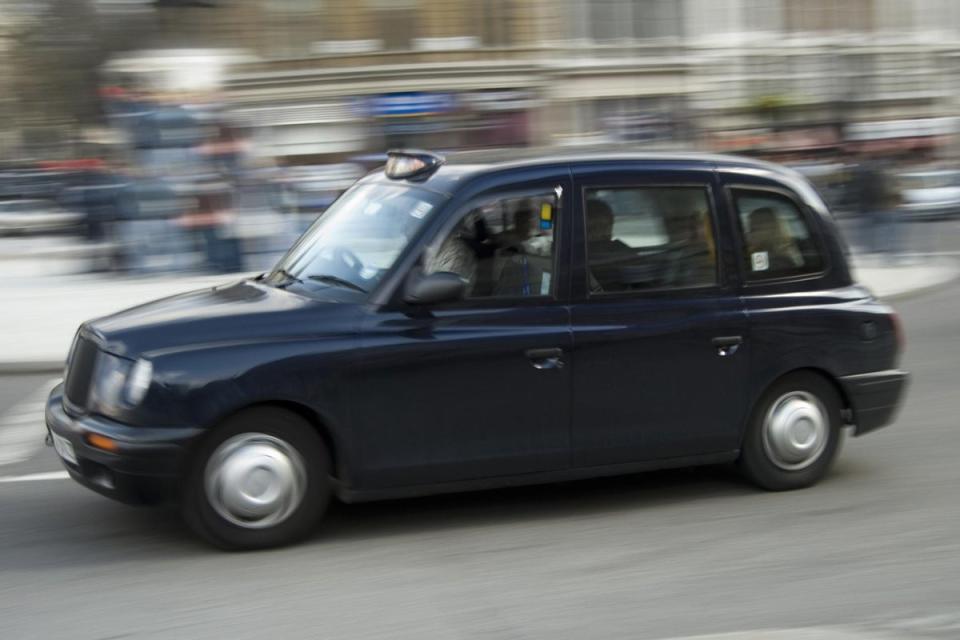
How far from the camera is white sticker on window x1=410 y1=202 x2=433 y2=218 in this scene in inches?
255

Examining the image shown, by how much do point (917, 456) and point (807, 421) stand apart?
124 centimetres

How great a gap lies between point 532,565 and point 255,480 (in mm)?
1208

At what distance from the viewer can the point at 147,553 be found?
620cm

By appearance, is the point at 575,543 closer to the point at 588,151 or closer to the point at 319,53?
the point at 588,151

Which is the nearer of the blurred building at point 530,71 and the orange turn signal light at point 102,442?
the orange turn signal light at point 102,442

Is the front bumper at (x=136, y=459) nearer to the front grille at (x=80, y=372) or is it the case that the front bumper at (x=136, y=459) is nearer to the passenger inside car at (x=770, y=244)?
the front grille at (x=80, y=372)

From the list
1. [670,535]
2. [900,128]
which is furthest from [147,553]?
[900,128]

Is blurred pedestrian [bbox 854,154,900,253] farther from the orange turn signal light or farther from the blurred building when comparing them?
the orange turn signal light

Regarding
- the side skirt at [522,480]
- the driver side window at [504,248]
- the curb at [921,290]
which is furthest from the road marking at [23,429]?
the curb at [921,290]

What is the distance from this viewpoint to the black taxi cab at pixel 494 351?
602 centimetres

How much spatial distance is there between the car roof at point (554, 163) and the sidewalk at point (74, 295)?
19.7 ft

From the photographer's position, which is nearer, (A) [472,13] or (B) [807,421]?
(B) [807,421]

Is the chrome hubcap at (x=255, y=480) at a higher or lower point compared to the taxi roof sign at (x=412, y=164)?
lower

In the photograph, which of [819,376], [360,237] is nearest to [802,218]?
[819,376]
